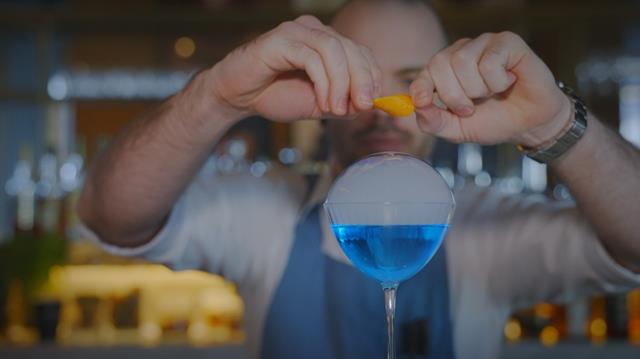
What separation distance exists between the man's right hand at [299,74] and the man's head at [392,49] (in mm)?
444

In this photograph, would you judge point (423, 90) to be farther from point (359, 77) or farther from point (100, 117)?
point (100, 117)

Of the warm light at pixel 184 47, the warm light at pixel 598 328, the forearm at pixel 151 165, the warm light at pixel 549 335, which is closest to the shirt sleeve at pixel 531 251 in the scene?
the forearm at pixel 151 165

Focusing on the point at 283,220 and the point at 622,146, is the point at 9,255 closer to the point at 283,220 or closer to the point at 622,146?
the point at 283,220

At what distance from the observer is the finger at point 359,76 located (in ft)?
3.42

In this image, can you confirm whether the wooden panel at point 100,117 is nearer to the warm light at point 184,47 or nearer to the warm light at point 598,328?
the warm light at point 184,47

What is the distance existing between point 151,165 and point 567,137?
54 cm

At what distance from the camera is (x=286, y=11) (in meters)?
4.01

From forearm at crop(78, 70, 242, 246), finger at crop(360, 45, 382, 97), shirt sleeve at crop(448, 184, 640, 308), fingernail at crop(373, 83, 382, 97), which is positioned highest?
finger at crop(360, 45, 382, 97)

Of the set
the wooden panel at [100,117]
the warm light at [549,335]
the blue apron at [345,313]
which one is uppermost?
the wooden panel at [100,117]

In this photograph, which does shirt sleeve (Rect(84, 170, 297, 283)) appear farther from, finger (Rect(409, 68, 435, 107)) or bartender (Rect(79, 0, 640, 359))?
finger (Rect(409, 68, 435, 107))

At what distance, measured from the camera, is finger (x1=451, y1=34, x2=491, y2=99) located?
107 cm

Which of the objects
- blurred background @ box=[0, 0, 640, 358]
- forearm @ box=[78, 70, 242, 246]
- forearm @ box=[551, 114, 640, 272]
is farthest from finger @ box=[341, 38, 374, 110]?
blurred background @ box=[0, 0, 640, 358]

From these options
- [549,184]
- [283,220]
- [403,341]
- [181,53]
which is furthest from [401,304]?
[181,53]

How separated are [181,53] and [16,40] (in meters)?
0.70
